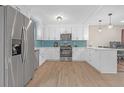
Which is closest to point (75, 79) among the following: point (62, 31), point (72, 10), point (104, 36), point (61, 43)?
point (72, 10)

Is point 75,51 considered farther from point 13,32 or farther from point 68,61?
point 13,32

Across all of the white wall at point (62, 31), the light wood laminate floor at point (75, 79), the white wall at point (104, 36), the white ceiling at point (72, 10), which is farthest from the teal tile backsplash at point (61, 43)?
the light wood laminate floor at point (75, 79)

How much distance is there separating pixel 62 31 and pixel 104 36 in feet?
9.79

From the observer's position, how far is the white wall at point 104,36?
11391 millimetres

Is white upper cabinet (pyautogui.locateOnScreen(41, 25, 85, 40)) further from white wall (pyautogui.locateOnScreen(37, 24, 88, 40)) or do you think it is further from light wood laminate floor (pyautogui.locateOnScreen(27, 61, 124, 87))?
light wood laminate floor (pyautogui.locateOnScreen(27, 61, 124, 87))

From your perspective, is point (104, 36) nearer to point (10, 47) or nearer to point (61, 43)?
point (61, 43)

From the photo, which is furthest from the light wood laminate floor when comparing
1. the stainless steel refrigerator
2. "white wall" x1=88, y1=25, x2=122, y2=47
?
"white wall" x1=88, y1=25, x2=122, y2=47

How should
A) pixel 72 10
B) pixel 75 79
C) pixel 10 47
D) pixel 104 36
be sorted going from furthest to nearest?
pixel 104 36 < pixel 72 10 < pixel 75 79 < pixel 10 47

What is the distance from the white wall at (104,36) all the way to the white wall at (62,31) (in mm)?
1224

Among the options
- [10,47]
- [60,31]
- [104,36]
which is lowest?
[10,47]

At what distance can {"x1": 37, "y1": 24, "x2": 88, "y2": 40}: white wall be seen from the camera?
10.5 metres

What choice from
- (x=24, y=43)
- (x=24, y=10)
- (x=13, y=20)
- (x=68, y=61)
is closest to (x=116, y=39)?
(x=68, y=61)

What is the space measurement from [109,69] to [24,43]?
11.6 ft

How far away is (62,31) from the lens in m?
10.5
